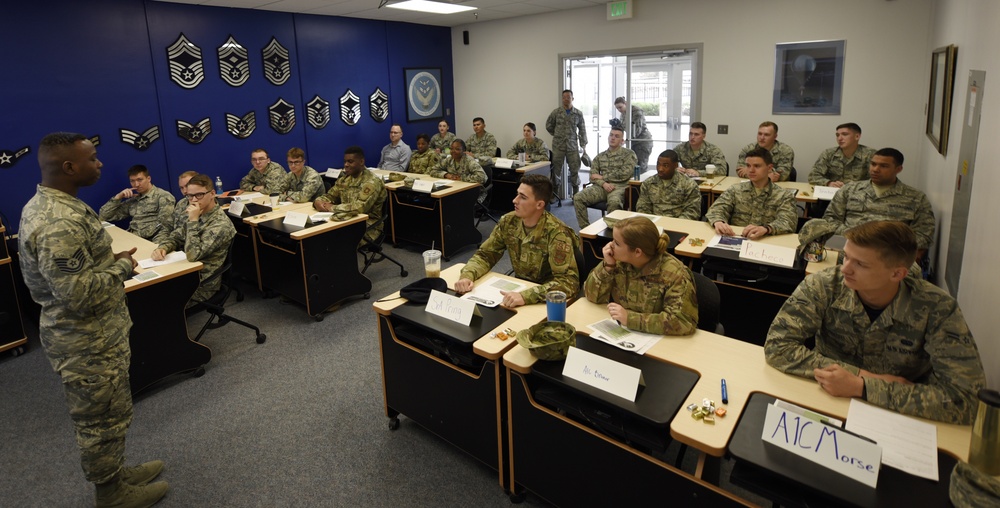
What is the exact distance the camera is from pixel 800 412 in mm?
1634

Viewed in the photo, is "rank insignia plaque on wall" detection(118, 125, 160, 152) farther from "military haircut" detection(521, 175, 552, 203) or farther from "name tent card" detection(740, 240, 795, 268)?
"name tent card" detection(740, 240, 795, 268)

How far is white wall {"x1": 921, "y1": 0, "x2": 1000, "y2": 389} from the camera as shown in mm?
2059

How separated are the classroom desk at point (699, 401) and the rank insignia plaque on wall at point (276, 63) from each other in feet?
19.1

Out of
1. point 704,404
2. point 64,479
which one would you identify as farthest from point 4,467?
point 704,404

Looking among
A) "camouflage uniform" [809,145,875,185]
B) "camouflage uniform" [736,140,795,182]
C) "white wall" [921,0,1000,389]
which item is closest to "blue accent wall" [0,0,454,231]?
"camouflage uniform" [736,140,795,182]

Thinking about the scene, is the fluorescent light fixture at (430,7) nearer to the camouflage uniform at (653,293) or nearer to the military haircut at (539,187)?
the military haircut at (539,187)

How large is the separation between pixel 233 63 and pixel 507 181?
3481 mm

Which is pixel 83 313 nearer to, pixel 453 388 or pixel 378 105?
pixel 453 388

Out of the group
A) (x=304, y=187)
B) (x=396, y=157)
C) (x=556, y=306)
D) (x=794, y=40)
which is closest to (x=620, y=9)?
(x=794, y=40)

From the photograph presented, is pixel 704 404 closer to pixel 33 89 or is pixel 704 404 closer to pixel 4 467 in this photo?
pixel 4 467

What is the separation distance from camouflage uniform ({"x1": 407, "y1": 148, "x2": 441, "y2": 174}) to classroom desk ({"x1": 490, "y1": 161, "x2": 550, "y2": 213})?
774 millimetres

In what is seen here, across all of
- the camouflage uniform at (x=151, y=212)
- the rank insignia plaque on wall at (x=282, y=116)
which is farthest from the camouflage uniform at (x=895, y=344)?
the rank insignia plaque on wall at (x=282, y=116)

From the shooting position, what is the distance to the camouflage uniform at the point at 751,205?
13.2 ft

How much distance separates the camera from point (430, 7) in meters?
6.70
